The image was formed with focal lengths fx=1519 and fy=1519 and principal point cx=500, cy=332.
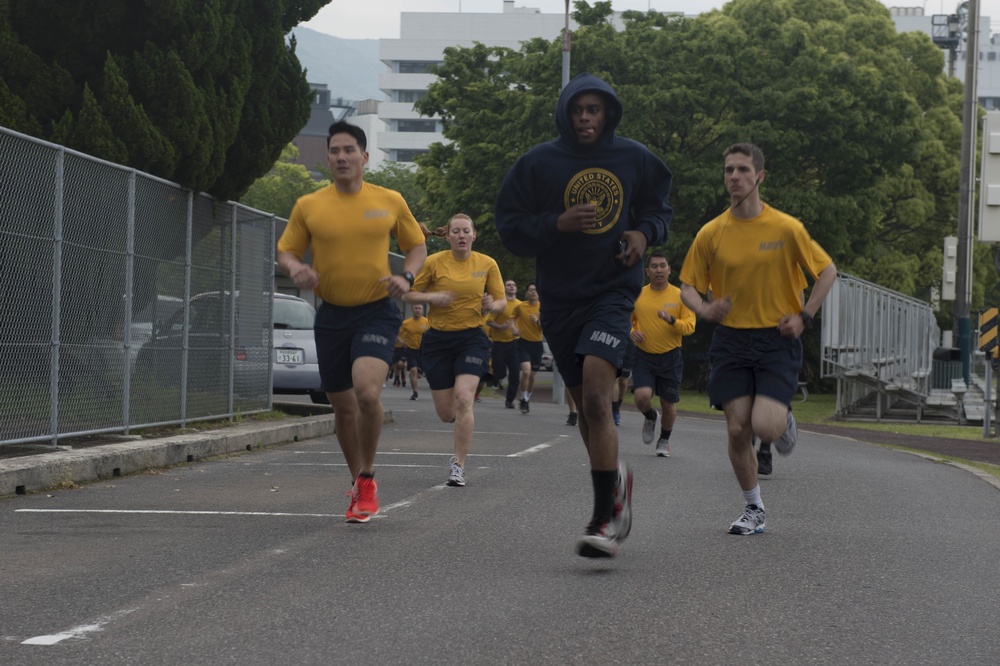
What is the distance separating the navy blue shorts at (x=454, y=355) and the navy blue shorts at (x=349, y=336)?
117 inches

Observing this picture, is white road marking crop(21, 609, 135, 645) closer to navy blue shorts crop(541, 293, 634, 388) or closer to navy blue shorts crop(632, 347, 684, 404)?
navy blue shorts crop(541, 293, 634, 388)

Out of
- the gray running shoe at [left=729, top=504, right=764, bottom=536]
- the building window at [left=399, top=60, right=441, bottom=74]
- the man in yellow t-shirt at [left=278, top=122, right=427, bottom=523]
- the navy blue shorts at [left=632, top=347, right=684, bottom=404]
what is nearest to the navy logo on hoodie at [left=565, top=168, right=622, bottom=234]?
the man in yellow t-shirt at [left=278, top=122, right=427, bottom=523]

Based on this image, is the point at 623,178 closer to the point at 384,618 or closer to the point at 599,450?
the point at 599,450

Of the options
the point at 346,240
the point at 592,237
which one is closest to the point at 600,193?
the point at 592,237

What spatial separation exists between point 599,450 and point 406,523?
5.36ft

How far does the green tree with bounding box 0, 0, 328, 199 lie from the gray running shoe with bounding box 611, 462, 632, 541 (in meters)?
8.02

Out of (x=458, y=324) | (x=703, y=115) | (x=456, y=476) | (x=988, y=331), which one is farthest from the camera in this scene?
(x=703, y=115)

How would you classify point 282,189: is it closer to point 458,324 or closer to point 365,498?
point 458,324

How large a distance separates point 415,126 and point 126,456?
12981cm

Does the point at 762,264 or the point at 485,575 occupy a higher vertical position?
the point at 762,264

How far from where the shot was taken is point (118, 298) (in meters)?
11.9

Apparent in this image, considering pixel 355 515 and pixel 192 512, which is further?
pixel 192 512

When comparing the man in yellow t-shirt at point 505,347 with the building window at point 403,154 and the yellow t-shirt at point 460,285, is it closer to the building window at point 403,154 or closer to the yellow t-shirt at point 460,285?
the yellow t-shirt at point 460,285

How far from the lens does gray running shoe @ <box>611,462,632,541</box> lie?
6543 mm
